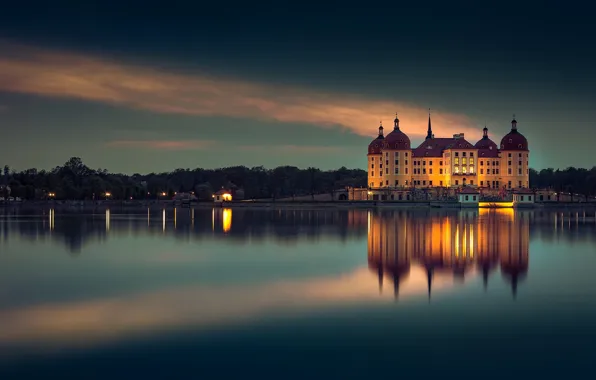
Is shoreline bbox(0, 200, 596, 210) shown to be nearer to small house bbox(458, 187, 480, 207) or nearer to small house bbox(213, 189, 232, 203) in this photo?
small house bbox(458, 187, 480, 207)

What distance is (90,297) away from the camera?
1659cm

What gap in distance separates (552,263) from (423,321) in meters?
12.2

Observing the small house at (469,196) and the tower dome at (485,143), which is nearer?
the small house at (469,196)

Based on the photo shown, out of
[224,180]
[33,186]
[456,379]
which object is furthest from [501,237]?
[224,180]

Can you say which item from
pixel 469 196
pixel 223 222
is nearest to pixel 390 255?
pixel 223 222

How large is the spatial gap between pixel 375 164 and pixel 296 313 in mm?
97001

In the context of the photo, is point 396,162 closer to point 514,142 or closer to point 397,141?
point 397,141

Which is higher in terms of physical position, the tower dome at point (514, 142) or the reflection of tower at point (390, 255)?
the tower dome at point (514, 142)

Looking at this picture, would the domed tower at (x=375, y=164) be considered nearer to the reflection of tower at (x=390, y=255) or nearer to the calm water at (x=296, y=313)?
the reflection of tower at (x=390, y=255)

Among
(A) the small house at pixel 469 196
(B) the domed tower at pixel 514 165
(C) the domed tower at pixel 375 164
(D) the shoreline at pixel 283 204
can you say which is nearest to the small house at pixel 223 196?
(D) the shoreline at pixel 283 204

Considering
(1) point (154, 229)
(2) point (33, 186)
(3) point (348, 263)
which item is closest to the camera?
(3) point (348, 263)

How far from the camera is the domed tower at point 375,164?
359 ft

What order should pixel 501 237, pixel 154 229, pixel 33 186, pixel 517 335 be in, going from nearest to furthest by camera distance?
1. pixel 517 335
2. pixel 501 237
3. pixel 154 229
4. pixel 33 186

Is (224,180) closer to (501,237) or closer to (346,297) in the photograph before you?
(501,237)
